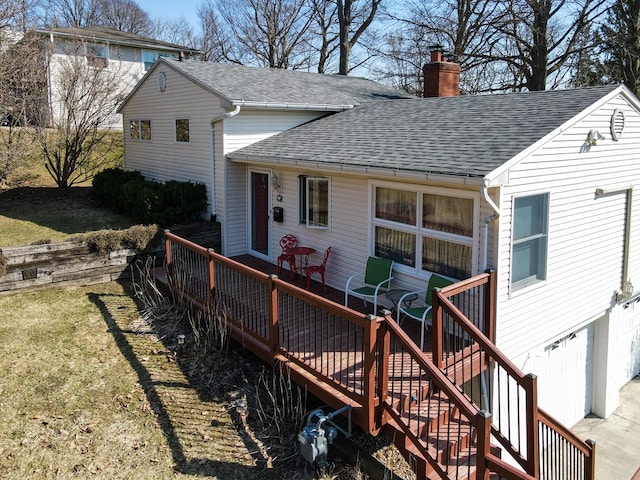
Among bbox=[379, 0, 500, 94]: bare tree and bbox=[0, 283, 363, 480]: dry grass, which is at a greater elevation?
bbox=[379, 0, 500, 94]: bare tree

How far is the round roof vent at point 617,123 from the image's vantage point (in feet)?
28.5

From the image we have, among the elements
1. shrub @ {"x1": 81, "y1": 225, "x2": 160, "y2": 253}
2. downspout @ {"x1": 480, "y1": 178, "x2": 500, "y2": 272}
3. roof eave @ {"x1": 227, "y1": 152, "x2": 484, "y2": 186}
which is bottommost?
shrub @ {"x1": 81, "y1": 225, "x2": 160, "y2": 253}

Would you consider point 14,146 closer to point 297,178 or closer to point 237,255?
point 237,255

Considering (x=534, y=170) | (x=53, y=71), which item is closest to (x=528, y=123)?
(x=534, y=170)

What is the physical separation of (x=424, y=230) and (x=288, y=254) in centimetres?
303

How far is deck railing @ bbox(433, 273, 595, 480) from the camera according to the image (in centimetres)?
567

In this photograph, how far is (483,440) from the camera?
4.77 metres

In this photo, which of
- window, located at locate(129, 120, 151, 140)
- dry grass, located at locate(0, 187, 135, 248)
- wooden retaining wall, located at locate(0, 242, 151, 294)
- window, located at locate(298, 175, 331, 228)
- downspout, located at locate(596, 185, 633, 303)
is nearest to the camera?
downspout, located at locate(596, 185, 633, 303)

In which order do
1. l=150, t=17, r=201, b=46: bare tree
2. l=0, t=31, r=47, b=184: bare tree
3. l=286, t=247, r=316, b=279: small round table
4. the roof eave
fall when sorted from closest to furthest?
1. the roof eave
2. l=286, t=247, r=316, b=279: small round table
3. l=0, t=31, r=47, b=184: bare tree
4. l=150, t=17, r=201, b=46: bare tree

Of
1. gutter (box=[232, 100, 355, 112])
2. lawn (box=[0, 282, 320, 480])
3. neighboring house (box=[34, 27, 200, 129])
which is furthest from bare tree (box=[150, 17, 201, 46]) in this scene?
lawn (box=[0, 282, 320, 480])

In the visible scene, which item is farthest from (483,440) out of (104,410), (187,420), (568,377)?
(568,377)

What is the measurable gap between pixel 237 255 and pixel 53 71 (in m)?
16.2

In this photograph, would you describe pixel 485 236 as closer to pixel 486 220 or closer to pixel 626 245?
pixel 486 220

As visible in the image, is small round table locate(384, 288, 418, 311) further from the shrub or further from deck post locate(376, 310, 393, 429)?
the shrub
